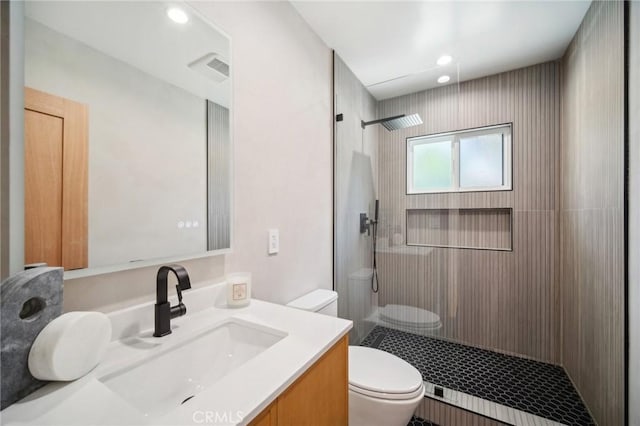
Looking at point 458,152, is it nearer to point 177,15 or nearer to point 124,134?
point 177,15


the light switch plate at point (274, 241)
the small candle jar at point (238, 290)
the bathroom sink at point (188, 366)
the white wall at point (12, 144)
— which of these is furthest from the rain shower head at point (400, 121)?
the white wall at point (12, 144)

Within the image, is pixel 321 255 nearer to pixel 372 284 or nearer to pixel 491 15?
pixel 372 284

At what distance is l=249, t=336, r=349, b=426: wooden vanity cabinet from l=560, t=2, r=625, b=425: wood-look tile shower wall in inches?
54.3

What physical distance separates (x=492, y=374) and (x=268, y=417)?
2026mm

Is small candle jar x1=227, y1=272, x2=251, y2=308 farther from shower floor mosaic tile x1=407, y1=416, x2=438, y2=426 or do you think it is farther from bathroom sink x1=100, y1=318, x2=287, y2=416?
shower floor mosaic tile x1=407, y1=416, x2=438, y2=426

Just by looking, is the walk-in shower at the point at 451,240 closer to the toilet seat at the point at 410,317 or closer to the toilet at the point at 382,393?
the toilet seat at the point at 410,317

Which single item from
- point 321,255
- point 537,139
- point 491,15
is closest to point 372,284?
point 321,255

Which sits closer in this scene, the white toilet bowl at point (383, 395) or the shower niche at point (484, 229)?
the white toilet bowl at point (383, 395)

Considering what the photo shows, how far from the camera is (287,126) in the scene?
1461 millimetres

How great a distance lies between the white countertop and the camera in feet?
1.51

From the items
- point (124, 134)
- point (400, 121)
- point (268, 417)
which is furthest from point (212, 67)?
point (400, 121)

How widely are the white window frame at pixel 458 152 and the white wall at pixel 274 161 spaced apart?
2.03ft

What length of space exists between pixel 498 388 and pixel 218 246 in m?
2.02

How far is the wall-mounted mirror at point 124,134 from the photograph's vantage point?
0.63 meters
